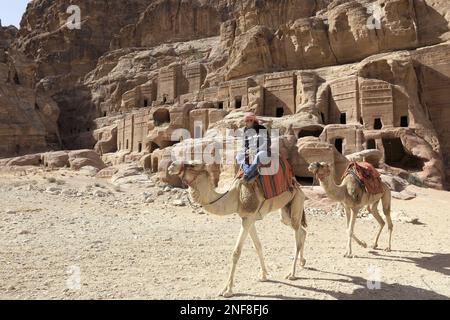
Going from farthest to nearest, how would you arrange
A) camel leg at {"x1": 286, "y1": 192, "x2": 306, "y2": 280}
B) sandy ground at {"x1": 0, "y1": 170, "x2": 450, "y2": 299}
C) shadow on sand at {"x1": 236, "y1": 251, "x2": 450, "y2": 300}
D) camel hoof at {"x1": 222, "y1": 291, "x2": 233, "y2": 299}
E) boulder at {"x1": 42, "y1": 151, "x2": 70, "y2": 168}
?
boulder at {"x1": 42, "y1": 151, "x2": 70, "y2": 168}
camel leg at {"x1": 286, "y1": 192, "x2": 306, "y2": 280}
sandy ground at {"x1": 0, "y1": 170, "x2": 450, "y2": 299}
shadow on sand at {"x1": 236, "y1": 251, "x2": 450, "y2": 300}
camel hoof at {"x1": 222, "y1": 291, "x2": 233, "y2": 299}

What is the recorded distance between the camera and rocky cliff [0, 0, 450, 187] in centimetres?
2673

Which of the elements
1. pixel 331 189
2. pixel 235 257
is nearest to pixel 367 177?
pixel 331 189

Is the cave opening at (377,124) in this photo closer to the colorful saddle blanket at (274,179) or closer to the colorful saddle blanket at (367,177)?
the colorful saddle blanket at (367,177)

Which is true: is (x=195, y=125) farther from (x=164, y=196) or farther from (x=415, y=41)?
(x=415, y=41)

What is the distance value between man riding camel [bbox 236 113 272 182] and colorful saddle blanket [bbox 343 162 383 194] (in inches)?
143

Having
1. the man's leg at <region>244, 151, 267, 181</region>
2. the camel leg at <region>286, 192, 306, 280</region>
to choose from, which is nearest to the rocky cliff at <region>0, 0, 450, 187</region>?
the camel leg at <region>286, 192, 306, 280</region>

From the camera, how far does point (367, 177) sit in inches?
352

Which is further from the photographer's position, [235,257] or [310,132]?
[310,132]

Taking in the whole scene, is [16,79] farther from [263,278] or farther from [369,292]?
[369,292]

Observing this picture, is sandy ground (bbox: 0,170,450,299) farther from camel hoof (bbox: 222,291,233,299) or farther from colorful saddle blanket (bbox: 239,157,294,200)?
colorful saddle blanket (bbox: 239,157,294,200)

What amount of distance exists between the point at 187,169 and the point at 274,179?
158 cm

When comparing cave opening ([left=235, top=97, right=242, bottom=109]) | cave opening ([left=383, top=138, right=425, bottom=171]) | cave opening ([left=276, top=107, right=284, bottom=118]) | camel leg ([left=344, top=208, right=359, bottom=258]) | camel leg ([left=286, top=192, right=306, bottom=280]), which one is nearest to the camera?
camel leg ([left=286, top=192, right=306, bottom=280])
